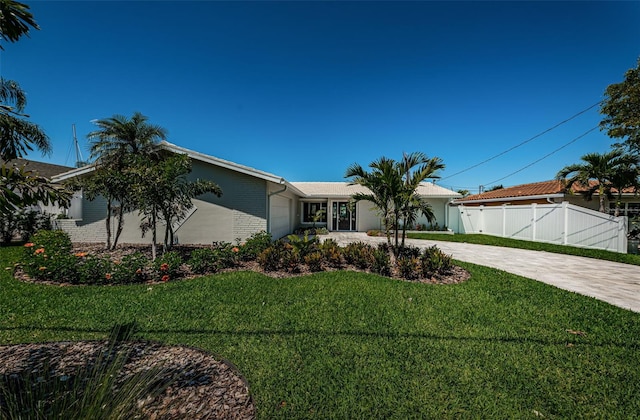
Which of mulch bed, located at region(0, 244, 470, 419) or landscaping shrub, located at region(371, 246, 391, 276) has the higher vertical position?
landscaping shrub, located at region(371, 246, 391, 276)

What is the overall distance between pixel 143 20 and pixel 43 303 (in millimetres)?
7009

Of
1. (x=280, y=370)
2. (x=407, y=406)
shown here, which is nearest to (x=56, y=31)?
(x=280, y=370)

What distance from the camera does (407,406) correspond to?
2.26m

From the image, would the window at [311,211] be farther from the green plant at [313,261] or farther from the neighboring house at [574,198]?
the neighboring house at [574,198]

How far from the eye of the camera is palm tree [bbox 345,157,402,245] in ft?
23.3

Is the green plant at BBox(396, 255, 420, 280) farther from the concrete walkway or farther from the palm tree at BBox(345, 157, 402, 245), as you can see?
the concrete walkway

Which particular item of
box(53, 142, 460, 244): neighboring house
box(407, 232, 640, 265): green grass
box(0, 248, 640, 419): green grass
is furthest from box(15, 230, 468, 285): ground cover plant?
box(407, 232, 640, 265): green grass

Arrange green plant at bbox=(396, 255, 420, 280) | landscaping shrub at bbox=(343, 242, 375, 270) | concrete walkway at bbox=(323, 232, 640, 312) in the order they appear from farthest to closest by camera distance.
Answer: landscaping shrub at bbox=(343, 242, 375, 270) → green plant at bbox=(396, 255, 420, 280) → concrete walkway at bbox=(323, 232, 640, 312)

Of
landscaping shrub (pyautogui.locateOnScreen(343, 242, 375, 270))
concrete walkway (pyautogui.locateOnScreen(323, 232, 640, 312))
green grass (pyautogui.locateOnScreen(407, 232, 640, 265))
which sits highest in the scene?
landscaping shrub (pyautogui.locateOnScreen(343, 242, 375, 270))

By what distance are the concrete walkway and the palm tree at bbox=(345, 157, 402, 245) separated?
3857 millimetres

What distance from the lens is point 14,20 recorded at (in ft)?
7.54

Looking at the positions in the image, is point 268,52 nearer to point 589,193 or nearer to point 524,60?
point 524,60

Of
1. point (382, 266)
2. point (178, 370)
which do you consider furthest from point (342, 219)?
point (178, 370)

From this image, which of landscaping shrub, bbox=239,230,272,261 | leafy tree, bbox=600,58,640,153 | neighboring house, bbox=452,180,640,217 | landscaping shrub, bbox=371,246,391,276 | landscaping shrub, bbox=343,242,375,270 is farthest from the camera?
neighboring house, bbox=452,180,640,217
